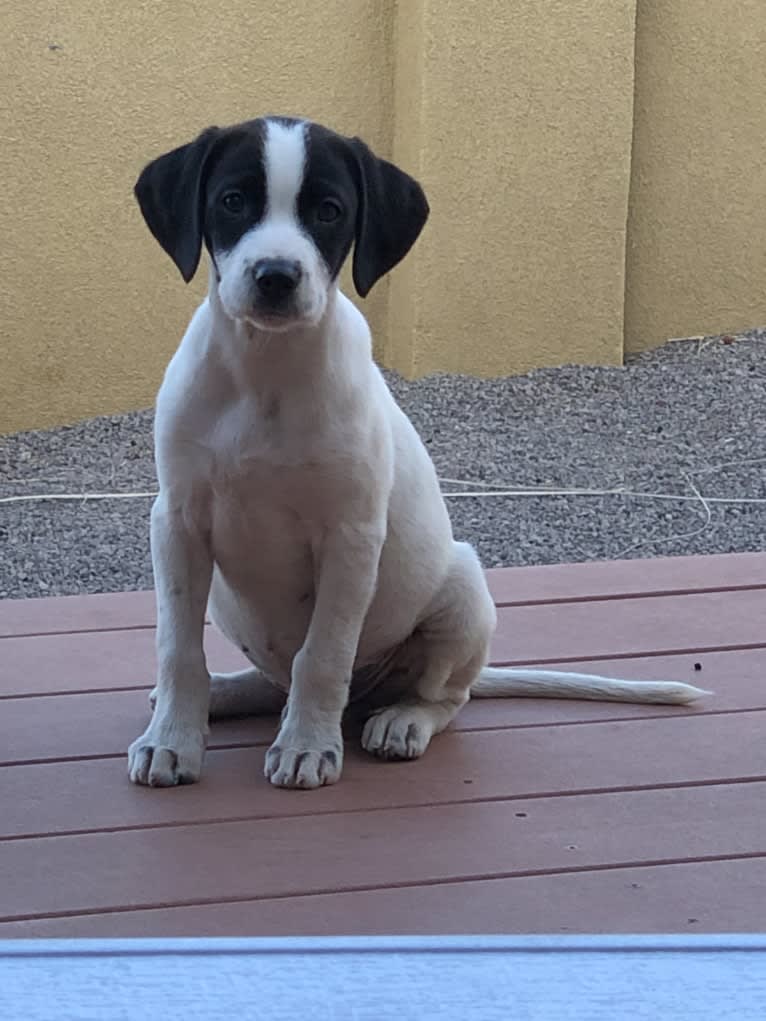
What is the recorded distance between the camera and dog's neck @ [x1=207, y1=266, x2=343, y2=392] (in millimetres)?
3035

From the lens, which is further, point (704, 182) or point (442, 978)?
point (704, 182)

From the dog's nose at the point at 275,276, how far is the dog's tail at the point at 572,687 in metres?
1.12

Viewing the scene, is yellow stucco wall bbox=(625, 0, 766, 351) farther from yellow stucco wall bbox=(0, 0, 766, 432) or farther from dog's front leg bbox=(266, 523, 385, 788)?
dog's front leg bbox=(266, 523, 385, 788)

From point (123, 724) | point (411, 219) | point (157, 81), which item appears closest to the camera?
point (411, 219)

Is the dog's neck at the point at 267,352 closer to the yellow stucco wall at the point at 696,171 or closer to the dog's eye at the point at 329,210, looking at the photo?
the dog's eye at the point at 329,210

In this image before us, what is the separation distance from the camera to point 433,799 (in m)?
3.09

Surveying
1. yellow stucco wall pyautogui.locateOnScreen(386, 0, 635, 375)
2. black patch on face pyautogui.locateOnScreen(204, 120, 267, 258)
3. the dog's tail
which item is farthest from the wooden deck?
yellow stucco wall pyautogui.locateOnScreen(386, 0, 635, 375)

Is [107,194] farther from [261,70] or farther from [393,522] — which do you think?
[393,522]

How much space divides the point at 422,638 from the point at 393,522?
0.29 meters

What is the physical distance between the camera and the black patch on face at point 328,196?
294 cm

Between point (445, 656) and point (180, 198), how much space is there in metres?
1.08

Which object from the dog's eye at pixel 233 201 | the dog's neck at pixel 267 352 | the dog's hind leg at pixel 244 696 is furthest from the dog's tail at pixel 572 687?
the dog's eye at pixel 233 201

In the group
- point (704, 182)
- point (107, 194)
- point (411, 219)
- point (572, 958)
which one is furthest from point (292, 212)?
point (704, 182)

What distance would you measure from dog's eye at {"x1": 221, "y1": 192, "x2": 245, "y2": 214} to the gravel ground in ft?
8.20
